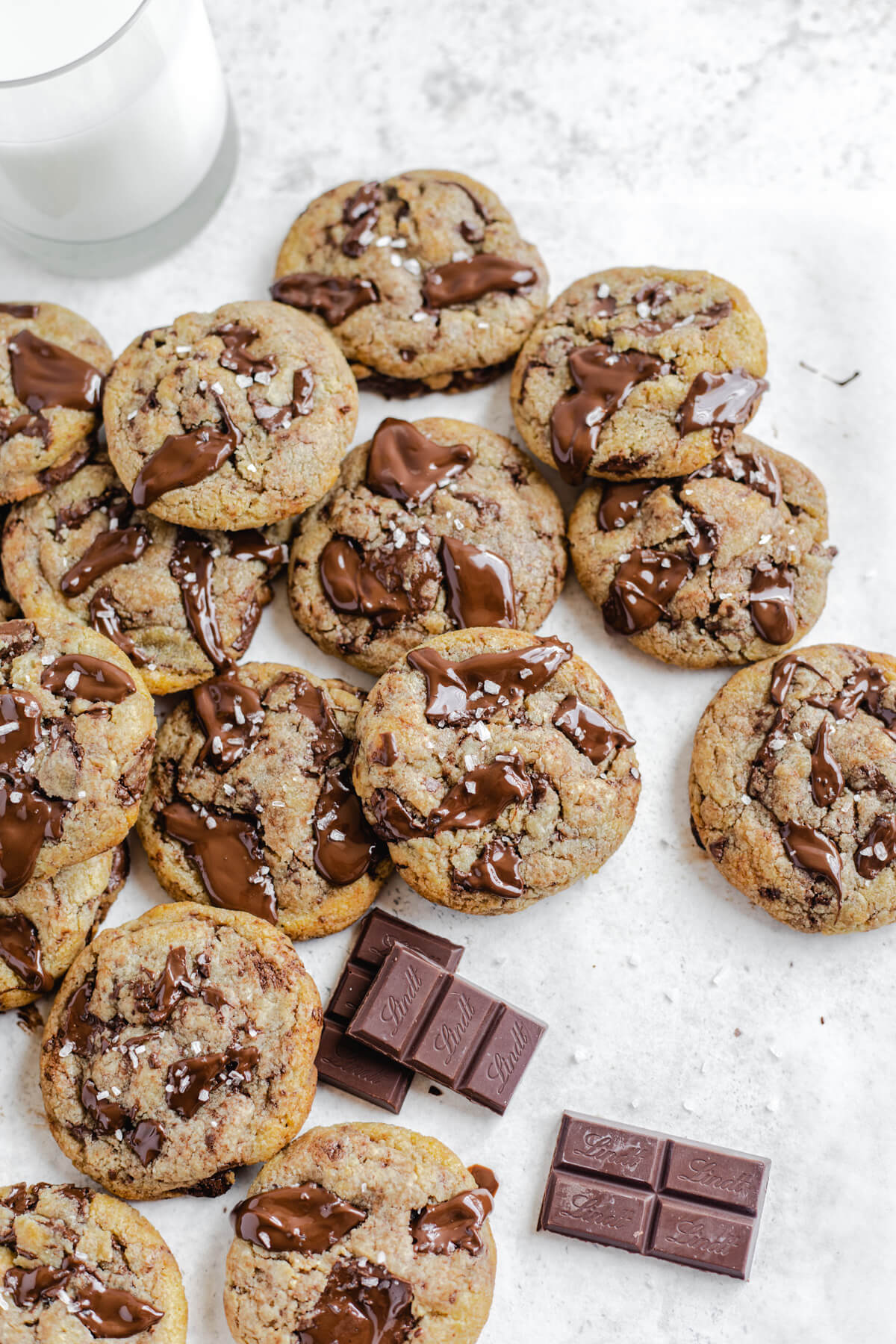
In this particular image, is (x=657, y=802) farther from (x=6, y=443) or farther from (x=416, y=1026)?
(x=6, y=443)

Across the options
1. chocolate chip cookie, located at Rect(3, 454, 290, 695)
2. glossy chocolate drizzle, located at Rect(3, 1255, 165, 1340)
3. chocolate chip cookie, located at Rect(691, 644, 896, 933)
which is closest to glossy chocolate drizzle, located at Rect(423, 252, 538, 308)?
chocolate chip cookie, located at Rect(3, 454, 290, 695)

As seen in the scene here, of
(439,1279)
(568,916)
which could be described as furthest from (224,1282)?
(568,916)

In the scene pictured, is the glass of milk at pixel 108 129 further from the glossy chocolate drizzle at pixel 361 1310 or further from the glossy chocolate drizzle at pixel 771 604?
the glossy chocolate drizzle at pixel 361 1310

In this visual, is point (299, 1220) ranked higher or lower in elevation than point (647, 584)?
lower

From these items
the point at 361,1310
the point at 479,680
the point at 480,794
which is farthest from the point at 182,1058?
the point at 479,680

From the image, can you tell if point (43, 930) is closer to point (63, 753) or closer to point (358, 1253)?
point (63, 753)

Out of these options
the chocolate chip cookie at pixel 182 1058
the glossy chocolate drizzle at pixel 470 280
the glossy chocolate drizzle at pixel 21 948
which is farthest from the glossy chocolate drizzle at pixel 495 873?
the glossy chocolate drizzle at pixel 470 280
